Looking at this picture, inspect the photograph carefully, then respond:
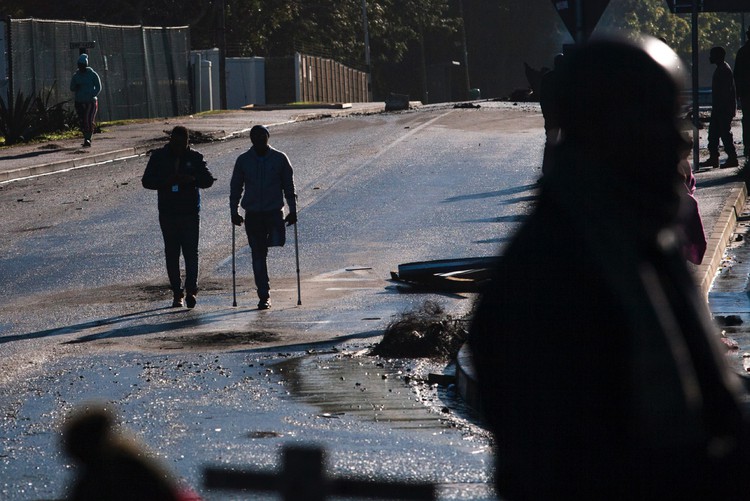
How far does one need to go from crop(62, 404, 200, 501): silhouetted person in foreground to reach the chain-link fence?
3278 cm

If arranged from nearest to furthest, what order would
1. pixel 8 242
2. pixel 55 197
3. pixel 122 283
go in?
pixel 122 283 → pixel 8 242 → pixel 55 197

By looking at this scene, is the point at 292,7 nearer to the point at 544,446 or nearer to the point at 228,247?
the point at 228,247

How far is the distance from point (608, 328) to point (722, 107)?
2021 cm

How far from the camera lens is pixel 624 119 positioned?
229 cm

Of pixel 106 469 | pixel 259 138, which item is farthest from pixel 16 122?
pixel 106 469

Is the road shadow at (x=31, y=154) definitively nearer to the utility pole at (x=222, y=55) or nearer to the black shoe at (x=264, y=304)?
the black shoe at (x=264, y=304)

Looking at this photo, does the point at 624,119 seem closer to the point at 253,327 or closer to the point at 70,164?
the point at 253,327

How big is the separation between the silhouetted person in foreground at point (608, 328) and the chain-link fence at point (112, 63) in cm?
3270

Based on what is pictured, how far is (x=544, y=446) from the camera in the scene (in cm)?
213

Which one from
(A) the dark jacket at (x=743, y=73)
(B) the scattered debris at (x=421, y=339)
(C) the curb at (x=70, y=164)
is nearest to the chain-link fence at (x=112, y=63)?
(C) the curb at (x=70, y=164)

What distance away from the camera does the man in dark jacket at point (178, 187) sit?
1423cm

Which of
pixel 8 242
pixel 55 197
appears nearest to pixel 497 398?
pixel 8 242

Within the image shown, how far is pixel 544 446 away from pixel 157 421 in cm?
648

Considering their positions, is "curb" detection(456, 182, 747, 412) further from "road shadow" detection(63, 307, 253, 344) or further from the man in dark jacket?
the man in dark jacket
